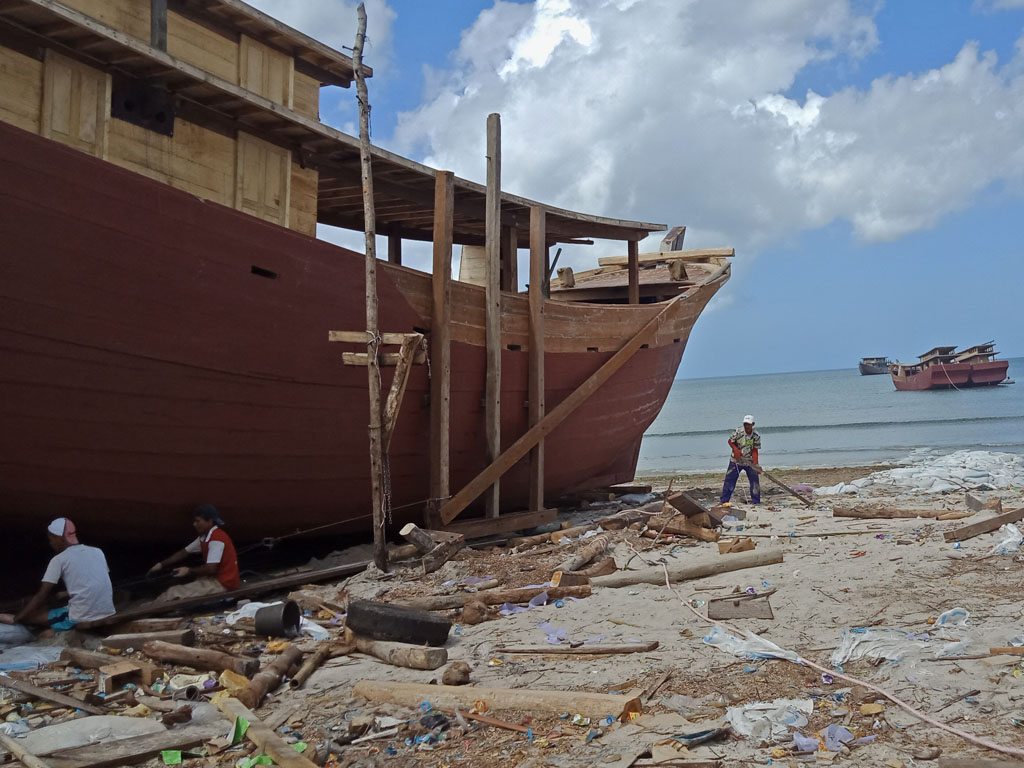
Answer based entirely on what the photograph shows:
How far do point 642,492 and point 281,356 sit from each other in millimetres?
7743

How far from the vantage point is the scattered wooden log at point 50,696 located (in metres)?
4.30

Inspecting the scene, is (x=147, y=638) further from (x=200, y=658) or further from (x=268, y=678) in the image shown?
(x=268, y=678)

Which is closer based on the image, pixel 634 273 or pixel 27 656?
pixel 27 656

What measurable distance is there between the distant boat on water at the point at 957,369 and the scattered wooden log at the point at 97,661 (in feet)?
184

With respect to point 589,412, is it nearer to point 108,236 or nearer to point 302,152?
point 302,152

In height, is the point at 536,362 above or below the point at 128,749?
above

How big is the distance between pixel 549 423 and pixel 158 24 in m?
5.71

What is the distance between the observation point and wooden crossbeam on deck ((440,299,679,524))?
8.56 meters

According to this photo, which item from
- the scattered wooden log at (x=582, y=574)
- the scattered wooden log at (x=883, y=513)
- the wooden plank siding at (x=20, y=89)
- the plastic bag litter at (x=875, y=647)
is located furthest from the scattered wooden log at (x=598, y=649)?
the scattered wooden log at (x=883, y=513)

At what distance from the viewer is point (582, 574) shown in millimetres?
6934

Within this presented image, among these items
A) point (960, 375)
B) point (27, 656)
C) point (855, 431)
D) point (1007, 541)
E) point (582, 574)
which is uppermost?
point (960, 375)

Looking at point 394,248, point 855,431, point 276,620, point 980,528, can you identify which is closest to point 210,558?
point 276,620

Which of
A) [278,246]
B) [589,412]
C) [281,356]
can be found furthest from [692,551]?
[278,246]

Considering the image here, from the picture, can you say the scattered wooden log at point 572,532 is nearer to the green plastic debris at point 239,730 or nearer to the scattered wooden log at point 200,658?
the scattered wooden log at point 200,658
